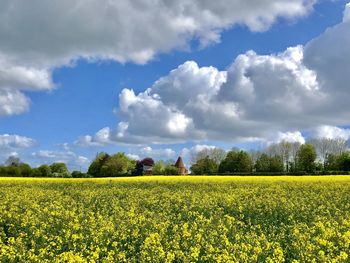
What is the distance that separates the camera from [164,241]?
10.7 meters

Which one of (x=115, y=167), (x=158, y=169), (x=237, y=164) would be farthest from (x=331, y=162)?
(x=115, y=167)

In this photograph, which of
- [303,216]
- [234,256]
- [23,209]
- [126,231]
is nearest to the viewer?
[234,256]

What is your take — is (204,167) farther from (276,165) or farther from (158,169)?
(276,165)

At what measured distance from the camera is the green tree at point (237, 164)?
111500mm

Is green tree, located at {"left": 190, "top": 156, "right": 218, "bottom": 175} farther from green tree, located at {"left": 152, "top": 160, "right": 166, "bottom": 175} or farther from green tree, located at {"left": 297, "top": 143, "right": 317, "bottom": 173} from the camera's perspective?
green tree, located at {"left": 297, "top": 143, "right": 317, "bottom": 173}

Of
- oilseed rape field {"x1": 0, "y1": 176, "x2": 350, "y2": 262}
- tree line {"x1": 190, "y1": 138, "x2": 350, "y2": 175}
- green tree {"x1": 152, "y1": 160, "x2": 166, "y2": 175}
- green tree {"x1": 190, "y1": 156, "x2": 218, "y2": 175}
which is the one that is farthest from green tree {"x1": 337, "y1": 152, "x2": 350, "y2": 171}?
oilseed rape field {"x1": 0, "y1": 176, "x2": 350, "y2": 262}

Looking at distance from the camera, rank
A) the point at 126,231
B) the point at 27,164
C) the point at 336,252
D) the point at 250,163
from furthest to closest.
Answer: the point at 250,163, the point at 27,164, the point at 126,231, the point at 336,252

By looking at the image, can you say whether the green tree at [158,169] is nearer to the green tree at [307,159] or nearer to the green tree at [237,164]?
the green tree at [237,164]

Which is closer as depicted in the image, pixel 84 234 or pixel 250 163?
pixel 84 234

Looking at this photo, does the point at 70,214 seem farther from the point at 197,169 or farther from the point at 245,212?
the point at 197,169

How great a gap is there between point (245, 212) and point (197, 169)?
101 metres

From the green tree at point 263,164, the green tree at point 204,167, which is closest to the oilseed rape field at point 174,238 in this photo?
the green tree at point 263,164

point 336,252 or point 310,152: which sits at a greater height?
point 310,152

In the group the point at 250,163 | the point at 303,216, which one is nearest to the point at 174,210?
the point at 303,216
